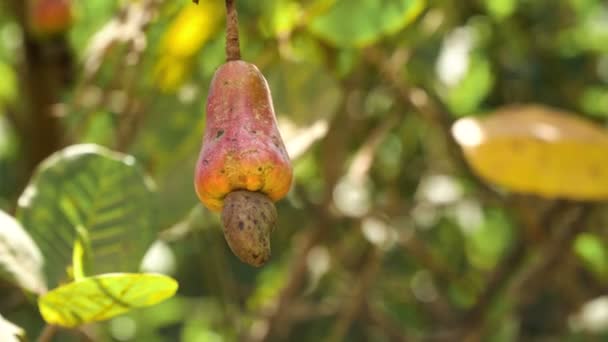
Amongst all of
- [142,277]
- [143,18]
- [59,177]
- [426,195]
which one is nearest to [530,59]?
[426,195]

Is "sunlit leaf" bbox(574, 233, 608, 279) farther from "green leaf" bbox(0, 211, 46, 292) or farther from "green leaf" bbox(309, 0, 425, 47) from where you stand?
"green leaf" bbox(0, 211, 46, 292)

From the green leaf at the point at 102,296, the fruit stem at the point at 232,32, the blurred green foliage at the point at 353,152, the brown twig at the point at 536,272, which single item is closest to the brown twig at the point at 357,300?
the blurred green foliage at the point at 353,152

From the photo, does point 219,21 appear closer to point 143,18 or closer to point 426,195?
point 143,18

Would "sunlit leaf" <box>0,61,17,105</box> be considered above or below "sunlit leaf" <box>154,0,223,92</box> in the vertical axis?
above

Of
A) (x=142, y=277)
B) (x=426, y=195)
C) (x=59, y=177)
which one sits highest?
(x=426, y=195)

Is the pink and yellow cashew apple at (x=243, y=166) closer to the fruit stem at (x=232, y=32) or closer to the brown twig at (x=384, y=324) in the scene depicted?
the fruit stem at (x=232, y=32)

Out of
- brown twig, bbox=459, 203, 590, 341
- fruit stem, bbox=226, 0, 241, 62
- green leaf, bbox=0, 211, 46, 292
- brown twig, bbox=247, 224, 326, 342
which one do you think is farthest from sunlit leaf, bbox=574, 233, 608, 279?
fruit stem, bbox=226, 0, 241, 62

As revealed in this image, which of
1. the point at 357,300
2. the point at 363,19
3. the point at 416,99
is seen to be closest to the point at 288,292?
the point at 357,300
